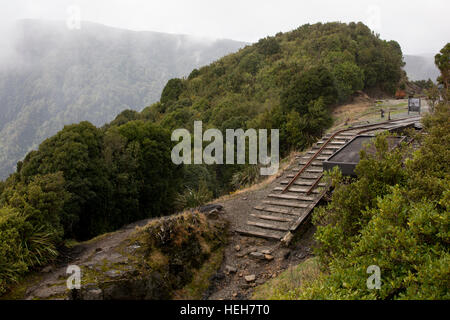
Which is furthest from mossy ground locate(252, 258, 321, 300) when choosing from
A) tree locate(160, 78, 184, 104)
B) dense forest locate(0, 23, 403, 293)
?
tree locate(160, 78, 184, 104)

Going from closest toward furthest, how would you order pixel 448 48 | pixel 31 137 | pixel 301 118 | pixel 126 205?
pixel 448 48, pixel 126 205, pixel 301 118, pixel 31 137

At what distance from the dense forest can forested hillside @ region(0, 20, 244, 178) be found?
4935 centimetres

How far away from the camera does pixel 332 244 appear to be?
16.4 feet

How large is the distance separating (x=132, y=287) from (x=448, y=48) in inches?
498

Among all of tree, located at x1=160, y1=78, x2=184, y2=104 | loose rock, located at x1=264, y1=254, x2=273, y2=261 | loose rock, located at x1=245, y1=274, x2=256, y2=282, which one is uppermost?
tree, located at x1=160, y1=78, x2=184, y2=104

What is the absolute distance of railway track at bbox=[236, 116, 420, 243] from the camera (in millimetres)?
8422

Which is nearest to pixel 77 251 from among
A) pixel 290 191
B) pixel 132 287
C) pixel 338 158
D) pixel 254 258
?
pixel 132 287

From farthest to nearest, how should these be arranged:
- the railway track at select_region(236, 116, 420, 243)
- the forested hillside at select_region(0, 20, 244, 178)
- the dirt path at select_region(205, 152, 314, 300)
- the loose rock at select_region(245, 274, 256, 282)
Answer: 1. the forested hillside at select_region(0, 20, 244, 178)
2. the railway track at select_region(236, 116, 420, 243)
3. the loose rock at select_region(245, 274, 256, 282)
4. the dirt path at select_region(205, 152, 314, 300)

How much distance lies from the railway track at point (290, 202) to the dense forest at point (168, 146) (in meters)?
3.55

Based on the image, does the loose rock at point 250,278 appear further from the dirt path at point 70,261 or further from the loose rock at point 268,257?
the dirt path at point 70,261

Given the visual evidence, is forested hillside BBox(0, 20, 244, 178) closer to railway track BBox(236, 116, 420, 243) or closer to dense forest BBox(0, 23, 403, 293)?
dense forest BBox(0, 23, 403, 293)

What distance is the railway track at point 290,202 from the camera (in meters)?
8.42

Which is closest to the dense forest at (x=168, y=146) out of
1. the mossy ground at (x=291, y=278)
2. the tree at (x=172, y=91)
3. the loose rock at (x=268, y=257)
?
the tree at (x=172, y=91)

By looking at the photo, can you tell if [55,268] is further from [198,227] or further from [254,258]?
[254,258]
